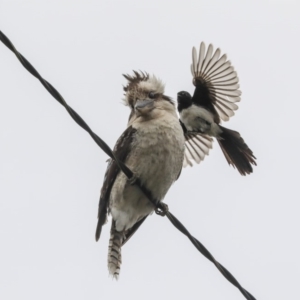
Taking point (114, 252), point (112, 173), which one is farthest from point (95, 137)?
point (114, 252)

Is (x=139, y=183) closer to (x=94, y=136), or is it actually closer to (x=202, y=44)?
(x=94, y=136)

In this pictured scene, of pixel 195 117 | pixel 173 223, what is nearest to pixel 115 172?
pixel 173 223

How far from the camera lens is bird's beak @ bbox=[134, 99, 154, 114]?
7727mm

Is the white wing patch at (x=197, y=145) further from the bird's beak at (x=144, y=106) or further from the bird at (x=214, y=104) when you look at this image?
the bird's beak at (x=144, y=106)

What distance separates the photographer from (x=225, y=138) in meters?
11.2

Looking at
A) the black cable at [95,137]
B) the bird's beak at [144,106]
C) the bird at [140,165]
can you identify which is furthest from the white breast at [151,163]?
the black cable at [95,137]

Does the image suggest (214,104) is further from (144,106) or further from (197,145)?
(144,106)

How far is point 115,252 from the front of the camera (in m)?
7.84

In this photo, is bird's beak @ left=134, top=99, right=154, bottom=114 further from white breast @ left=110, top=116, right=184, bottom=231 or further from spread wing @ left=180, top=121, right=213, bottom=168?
spread wing @ left=180, top=121, right=213, bottom=168

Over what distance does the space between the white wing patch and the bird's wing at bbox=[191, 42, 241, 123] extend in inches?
17.8

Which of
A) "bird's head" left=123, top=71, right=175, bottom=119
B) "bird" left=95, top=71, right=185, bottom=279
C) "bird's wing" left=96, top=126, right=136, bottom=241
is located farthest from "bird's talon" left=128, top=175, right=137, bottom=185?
"bird's head" left=123, top=71, right=175, bottom=119

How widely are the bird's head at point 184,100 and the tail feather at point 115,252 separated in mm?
3534

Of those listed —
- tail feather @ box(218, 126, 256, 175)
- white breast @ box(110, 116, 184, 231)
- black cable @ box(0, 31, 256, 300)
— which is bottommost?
black cable @ box(0, 31, 256, 300)

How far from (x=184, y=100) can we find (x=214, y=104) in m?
0.41
